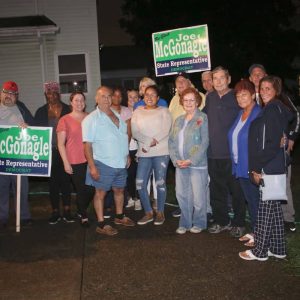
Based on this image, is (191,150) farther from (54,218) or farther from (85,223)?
(54,218)

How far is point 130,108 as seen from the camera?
7340 millimetres

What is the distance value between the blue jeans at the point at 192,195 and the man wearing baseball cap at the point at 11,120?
91.2 inches

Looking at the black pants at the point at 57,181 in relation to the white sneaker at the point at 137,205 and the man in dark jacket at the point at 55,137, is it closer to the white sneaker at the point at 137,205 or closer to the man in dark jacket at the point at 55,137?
the man in dark jacket at the point at 55,137

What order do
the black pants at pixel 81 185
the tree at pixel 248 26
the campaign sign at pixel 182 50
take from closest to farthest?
the black pants at pixel 81 185
the campaign sign at pixel 182 50
the tree at pixel 248 26

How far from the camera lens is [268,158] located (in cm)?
446

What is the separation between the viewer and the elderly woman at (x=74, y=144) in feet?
19.7

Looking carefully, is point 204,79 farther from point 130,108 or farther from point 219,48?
point 219,48

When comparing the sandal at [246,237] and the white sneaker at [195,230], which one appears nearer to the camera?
the sandal at [246,237]

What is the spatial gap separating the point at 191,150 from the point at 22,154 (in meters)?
2.40

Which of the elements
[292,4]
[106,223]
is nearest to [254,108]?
[106,223]

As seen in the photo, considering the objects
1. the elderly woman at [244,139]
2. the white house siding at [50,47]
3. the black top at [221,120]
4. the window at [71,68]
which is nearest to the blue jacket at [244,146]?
the elderly woman at [244,139]

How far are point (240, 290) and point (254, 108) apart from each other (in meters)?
2.05

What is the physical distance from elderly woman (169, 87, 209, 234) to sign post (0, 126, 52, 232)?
1801 millimetres

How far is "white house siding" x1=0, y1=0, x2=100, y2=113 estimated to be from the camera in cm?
1424
